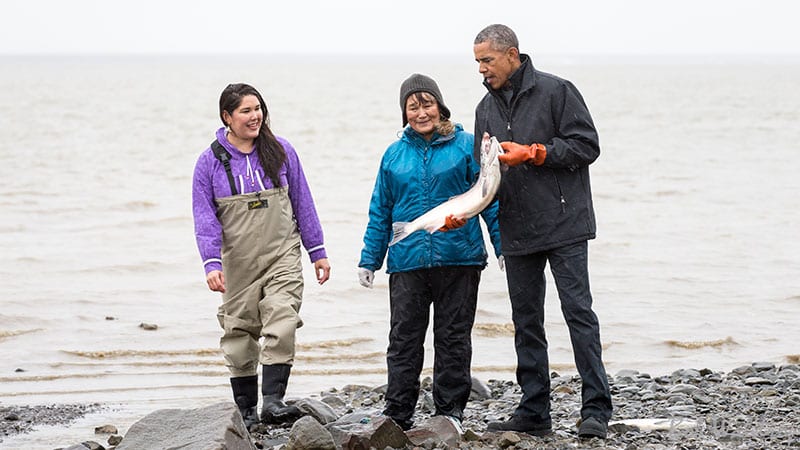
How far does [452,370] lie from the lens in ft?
20.8

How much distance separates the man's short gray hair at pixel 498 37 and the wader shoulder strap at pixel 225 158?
1.63m

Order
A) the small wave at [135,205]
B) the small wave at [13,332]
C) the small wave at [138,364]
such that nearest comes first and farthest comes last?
1. the small wave at [138,364]
2. the small wave at [13,332]
3. the small wave at [135,205]

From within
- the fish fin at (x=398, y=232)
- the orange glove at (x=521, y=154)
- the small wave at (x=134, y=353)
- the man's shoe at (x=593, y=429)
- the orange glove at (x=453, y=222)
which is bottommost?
the small wave at (x=134, y=353)

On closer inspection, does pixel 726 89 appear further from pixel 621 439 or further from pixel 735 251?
pixel 621 439

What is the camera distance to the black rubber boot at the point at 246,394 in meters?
6.74

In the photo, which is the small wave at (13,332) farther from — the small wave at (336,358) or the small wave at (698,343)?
the small wave at (698,343)

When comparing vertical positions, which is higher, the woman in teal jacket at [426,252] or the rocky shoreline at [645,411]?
the woman in teal jacket at [426,252]

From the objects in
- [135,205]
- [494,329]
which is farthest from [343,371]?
[135,205]

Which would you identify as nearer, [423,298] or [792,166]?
[423,298]

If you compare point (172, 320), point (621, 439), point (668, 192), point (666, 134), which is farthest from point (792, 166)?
point (621, 439)

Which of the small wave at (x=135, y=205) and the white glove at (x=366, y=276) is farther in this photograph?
the small wave at (x=135, y=205)

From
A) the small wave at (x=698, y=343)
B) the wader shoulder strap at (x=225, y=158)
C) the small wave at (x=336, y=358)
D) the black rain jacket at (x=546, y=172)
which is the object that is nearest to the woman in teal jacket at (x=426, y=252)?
the black rain jacket at (x=546, y=172)

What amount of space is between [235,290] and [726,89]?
83240 millimetres

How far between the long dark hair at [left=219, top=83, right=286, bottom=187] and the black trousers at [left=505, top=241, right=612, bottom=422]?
1472mm
